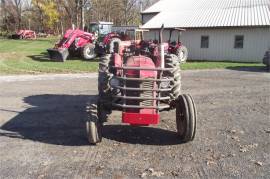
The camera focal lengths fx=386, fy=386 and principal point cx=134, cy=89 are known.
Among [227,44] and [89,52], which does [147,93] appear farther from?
[227,44]

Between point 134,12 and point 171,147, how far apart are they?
6571cm

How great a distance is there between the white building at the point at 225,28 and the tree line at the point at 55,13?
88.7 feet

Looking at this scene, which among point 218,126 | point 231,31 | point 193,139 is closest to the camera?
point 193,139

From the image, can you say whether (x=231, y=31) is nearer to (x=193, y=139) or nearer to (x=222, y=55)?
(x=222, y=55)

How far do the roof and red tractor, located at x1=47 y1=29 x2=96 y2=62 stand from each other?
704 cm

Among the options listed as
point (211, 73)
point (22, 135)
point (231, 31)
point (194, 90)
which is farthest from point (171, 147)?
point (231, 31)

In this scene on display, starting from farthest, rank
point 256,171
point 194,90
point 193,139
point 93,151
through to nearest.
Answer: point 194,90
point 193,139
point 93,151
point 256,171

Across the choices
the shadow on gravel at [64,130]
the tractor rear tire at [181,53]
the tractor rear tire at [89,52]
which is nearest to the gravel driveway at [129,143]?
the shadow on gravel at [64,130]

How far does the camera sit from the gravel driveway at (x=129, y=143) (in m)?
5.43

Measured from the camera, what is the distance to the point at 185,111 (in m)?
6.58

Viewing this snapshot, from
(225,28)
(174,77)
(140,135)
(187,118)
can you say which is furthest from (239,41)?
(187,118)

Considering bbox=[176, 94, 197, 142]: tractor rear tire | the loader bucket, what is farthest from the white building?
bbox=[176, 94, 197, 142]: tractor rear tire

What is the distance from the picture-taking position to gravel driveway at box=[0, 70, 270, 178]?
543 cm

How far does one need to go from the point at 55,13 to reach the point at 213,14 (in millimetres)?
43254
